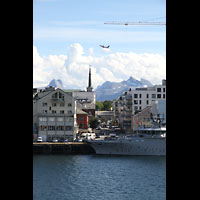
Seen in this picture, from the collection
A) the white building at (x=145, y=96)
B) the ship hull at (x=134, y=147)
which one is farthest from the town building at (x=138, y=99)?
the ship hull at (x=134, y=147)

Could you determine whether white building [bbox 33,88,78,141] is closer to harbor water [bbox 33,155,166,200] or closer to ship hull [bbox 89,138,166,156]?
ship hull [bbox 89,138,166,156]

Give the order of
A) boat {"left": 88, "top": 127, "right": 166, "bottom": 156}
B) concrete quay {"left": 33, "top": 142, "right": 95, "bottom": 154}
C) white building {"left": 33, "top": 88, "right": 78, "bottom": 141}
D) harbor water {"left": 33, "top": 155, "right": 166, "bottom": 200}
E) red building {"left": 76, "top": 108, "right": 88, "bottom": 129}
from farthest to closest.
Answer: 1. red building {"left": 76, "top": 108, "right": 88, "bottom": 129}
2. white building {"left": 33, "top": 88, "right": 78, "bottom": 141}
3. boat {"left": 88, "top": 127, "right": 166, "bottom": 156}
4. concrete quay {"left": 33, "top": 142, "right": 95, "bottom": 154}
5. harbor water {"left": 33, "top": 155, "right": 166, "bottom": 200}

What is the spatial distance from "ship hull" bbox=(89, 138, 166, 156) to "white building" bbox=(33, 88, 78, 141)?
166 inches

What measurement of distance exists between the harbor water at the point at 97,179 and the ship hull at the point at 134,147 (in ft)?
21.9

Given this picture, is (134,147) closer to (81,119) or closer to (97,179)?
(81,119)

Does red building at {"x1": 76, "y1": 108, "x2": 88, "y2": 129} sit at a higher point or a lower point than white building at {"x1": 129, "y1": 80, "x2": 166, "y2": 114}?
lower

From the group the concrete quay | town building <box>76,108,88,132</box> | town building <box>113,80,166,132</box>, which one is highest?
town building <box>113,80,166,132</box>

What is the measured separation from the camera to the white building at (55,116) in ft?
169

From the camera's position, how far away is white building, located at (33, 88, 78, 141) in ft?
169

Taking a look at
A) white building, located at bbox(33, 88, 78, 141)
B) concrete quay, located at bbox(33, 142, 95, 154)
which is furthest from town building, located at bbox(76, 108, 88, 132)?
concrete quay, located at bbox(33, 142, 95, 154)

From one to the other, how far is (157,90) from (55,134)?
65.4ft
